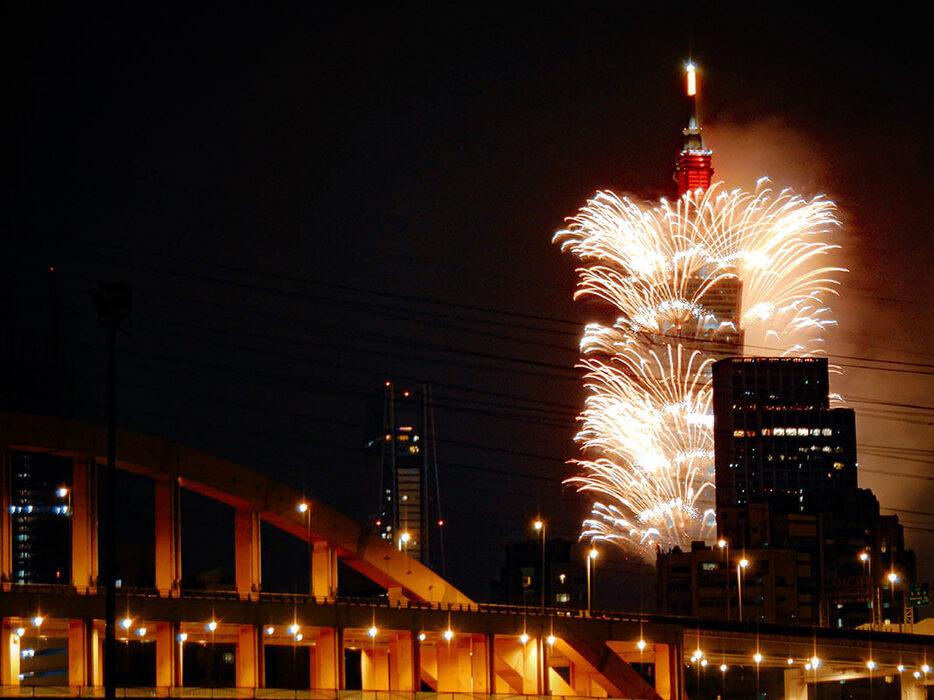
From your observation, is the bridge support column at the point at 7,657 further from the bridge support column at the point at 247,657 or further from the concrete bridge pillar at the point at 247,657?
the bridge support column at the point at 247,657

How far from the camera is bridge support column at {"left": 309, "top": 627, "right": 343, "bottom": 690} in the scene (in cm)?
8938

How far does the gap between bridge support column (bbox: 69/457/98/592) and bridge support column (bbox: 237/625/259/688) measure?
8955 mm

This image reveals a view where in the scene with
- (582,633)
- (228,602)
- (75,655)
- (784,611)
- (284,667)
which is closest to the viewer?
(75,655)

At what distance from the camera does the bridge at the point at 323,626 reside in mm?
79812

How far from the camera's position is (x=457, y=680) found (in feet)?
317

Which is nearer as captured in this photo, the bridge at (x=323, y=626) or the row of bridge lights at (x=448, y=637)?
the row of bridge lights at (x=448, y=637)

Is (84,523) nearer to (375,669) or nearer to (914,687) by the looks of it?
(375,669)

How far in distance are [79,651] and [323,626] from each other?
1568 centimetres

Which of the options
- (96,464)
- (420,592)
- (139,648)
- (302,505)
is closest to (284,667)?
(139,648)

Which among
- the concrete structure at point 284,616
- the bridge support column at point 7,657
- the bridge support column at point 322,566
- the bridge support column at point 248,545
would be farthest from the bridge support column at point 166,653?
the bridge support column at point 322,566

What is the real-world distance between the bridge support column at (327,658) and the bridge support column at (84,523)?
14.1 meters

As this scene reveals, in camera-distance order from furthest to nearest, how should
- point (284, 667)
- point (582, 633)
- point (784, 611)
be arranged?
point (784, 611) → point (284, 667) → point (582, 633)

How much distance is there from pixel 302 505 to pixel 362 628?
979cm

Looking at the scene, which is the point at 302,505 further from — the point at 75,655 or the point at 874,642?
the point at 874,642
